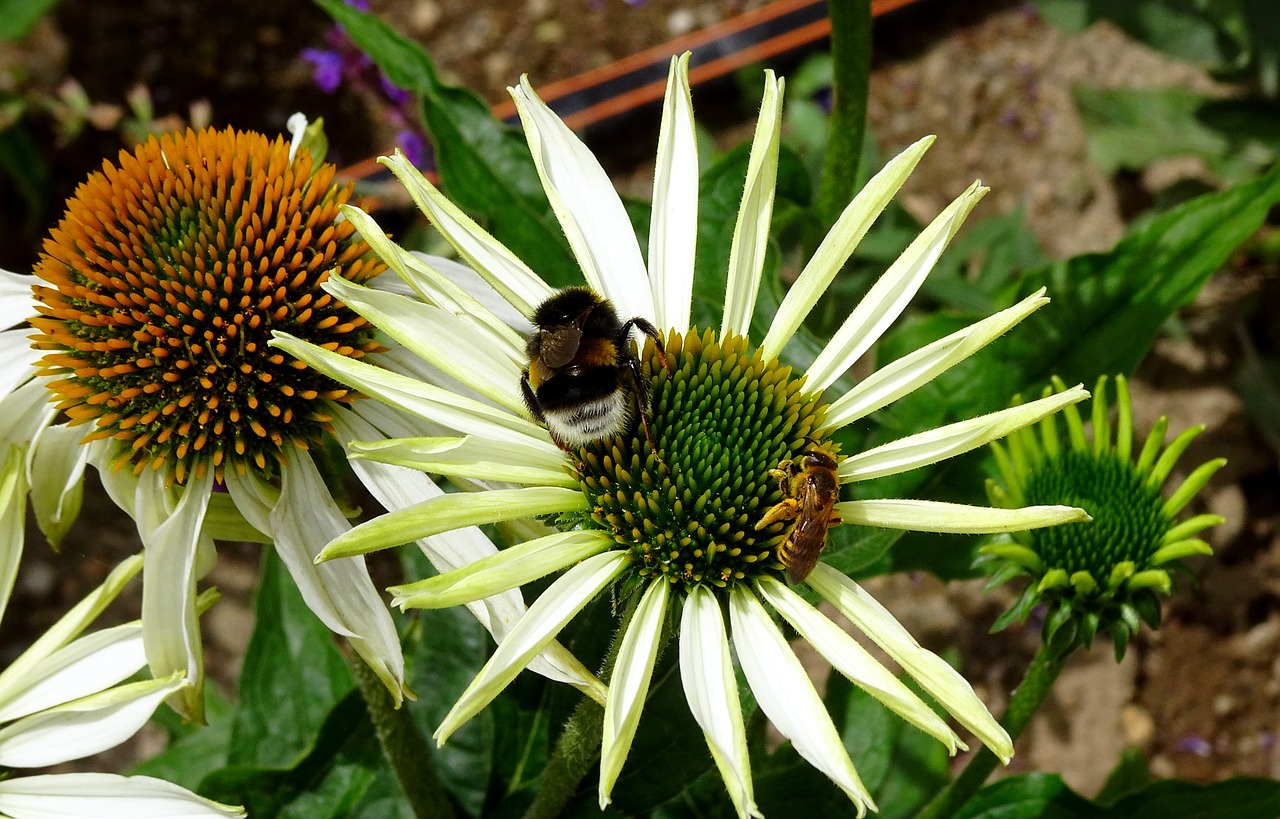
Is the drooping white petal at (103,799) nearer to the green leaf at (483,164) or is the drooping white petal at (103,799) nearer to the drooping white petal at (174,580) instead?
the drooping white petal at (174,580)

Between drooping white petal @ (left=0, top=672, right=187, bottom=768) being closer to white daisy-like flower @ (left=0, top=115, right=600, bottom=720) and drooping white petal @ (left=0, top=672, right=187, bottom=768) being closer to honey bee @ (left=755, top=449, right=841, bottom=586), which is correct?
white daisy-like flower @ (left=0, top=115, right=600, bottom=720)

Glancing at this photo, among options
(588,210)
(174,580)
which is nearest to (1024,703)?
(588,210)

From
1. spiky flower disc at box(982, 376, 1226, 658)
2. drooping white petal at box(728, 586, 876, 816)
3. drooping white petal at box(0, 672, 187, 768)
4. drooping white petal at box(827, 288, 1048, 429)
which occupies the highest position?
drooping white petal at box(827, 288, 1048, 429)

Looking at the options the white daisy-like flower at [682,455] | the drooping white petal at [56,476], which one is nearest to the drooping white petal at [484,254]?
the white daisy-like flower at [682,455]

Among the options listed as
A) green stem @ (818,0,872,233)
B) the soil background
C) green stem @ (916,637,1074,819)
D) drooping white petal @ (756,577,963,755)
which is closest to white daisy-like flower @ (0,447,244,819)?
drooping white petal @ (756,577,963,755)

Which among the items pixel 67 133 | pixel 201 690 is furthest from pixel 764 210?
pixel 67 133

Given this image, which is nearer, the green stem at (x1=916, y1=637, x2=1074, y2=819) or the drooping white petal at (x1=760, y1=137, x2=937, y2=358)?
the drooping white petal at (x1=760, y1=137, x2=937, y2=358)

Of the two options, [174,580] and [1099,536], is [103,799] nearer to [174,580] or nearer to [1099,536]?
[174,580]
